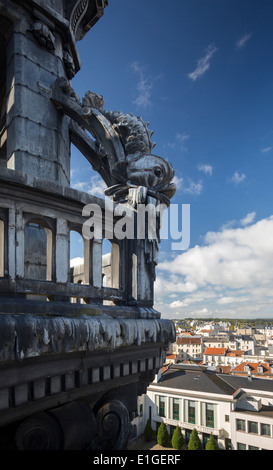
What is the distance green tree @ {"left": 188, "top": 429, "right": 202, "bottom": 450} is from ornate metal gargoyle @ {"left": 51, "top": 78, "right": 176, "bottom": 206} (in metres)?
59.2

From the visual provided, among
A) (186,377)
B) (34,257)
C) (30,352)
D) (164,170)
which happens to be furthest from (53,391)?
(186,377)

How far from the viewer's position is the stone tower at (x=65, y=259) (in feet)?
15.5

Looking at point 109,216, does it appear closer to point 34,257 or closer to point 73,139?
point 34,257

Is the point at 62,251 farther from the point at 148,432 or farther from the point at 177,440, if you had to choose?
the point at 148,432

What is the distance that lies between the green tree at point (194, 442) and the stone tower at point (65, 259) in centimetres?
5769

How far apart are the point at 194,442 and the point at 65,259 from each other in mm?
60622

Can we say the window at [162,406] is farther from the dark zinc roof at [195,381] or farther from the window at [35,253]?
the window at [35,253]

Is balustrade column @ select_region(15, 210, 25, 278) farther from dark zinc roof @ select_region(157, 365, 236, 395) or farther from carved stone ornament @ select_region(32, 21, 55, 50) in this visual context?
dark zinc roof @ select_region(157, 365, 236, 395)

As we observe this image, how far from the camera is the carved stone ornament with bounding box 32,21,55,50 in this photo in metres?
8.21

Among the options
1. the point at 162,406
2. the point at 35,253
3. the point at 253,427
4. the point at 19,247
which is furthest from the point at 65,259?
the point at 162,406

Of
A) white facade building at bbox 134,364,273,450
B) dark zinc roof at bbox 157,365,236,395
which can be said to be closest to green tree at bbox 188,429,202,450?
white facade building at bbox 134,364,273,450

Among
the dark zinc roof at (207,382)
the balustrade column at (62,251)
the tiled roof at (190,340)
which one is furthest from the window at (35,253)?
the tiled roof at (190,340)

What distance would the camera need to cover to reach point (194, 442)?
184 feet

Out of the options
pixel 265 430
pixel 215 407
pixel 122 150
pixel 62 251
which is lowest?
pixel 265 430
